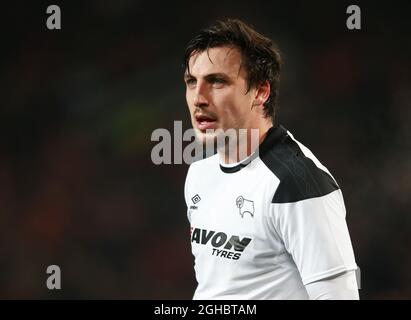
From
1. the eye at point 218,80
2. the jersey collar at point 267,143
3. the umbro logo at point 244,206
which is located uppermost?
the eye at point 218,80

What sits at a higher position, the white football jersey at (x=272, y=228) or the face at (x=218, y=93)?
the face at (x=218, y=93)

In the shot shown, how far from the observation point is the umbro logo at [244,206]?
6.60 ft

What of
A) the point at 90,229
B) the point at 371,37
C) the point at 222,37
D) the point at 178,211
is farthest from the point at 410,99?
the point at 222,37

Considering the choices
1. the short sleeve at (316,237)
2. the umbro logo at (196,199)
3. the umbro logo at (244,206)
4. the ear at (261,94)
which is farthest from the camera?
the umbro logo at (196,199)

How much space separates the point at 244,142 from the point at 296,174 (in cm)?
28

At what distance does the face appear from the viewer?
211 centimetres

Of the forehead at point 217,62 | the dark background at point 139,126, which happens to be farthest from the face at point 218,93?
the dark background at point 139,126

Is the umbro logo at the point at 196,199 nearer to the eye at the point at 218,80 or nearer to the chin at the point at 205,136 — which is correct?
the chin at the point at 205,136

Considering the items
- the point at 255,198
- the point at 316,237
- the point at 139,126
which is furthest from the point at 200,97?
the point at 139,126

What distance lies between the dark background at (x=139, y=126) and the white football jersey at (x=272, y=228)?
2.25m

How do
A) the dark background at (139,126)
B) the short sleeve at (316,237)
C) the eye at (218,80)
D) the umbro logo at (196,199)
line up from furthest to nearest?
the dark background at (139,126) → the umbro logo at (196,199) → the eye at (218,80) → the short sleeve at (316,237)

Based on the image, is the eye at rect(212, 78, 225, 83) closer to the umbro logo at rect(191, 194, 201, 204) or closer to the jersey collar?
the jersey collar
